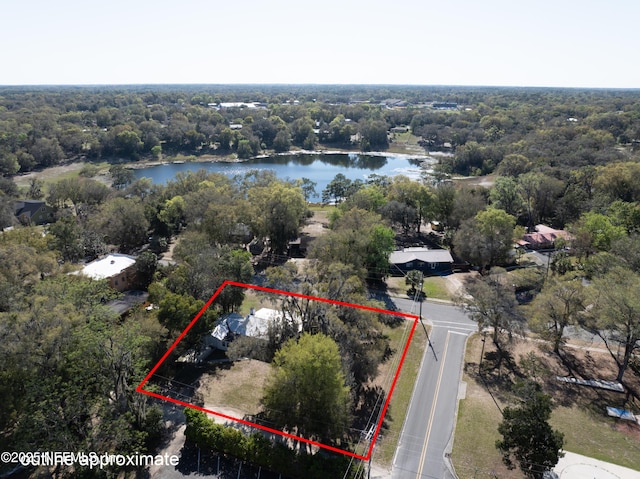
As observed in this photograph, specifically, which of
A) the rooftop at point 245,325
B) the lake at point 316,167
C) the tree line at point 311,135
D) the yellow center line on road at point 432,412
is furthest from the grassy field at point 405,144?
the rooftop at point 245,325

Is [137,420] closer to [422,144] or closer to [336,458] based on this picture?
[336,458]

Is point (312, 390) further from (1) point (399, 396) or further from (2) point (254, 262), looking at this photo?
(2) point (254, 262)

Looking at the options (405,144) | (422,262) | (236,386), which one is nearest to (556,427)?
(236,386)

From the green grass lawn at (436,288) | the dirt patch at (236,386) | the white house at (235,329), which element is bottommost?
the dirt patch at (236,386)

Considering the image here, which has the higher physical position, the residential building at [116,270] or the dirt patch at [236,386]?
the residential building at [116,270]

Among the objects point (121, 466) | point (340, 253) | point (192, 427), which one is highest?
point (340, 253)

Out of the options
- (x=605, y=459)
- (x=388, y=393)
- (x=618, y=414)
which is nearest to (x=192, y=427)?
(x=388, y=393)

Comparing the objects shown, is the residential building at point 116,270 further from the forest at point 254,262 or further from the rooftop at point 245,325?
the rooftop at point 245,325
